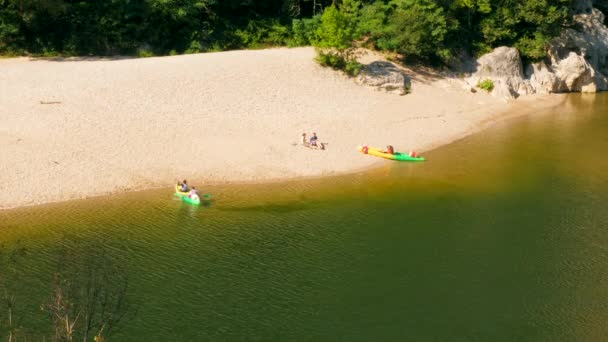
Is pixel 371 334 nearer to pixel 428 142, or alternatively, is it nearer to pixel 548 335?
pixel 548 335

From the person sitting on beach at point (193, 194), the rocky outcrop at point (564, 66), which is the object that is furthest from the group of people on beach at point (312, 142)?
the rocky outcrop at point (564, 66)

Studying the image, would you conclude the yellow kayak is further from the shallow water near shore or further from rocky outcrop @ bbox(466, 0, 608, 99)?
rocky outcrop @ bbox(466, 0, 608, 99)

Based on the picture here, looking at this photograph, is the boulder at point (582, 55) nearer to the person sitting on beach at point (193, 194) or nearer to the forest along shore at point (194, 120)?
the forest along shore at point (194, 120)

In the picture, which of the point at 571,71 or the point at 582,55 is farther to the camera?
the point at 582,55

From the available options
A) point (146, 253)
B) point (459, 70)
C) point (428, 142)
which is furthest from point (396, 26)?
point (146, 253)

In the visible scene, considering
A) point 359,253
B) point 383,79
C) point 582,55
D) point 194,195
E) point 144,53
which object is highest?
point 144,53

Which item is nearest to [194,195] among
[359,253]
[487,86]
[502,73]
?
[359,253]

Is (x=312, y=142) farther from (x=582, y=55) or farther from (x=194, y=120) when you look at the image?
(x=582, y=55)
